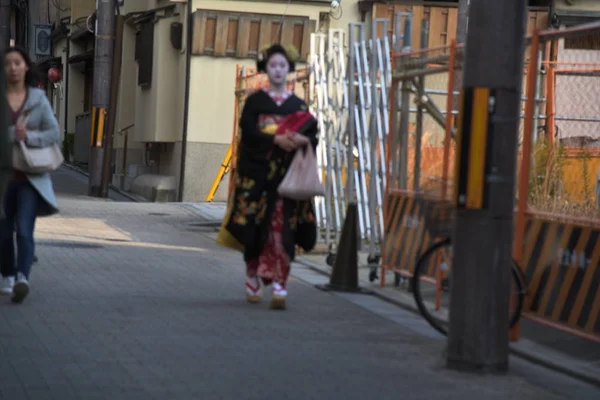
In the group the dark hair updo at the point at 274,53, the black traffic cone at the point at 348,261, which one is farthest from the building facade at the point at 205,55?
the dark hair updo at the point at 274,53

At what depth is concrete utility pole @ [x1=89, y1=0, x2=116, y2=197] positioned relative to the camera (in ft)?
77.9

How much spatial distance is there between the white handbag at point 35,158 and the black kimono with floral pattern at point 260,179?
57.0 inches

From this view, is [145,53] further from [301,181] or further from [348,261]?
[301,181]

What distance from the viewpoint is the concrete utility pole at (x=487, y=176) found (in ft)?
22.8

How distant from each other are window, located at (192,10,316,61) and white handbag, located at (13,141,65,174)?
13.7 m

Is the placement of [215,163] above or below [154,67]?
below

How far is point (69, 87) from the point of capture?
3794 cm

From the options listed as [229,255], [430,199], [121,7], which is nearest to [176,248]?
[229,255]

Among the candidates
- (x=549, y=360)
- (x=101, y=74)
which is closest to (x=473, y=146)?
(x=549, y=360)

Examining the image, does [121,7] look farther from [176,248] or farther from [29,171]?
[29,171]

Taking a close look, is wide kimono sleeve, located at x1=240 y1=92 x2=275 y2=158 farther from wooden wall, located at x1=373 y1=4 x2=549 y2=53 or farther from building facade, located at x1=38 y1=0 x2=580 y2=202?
wooden wall, located at x1=373 y1=4 x2=549 y2=53

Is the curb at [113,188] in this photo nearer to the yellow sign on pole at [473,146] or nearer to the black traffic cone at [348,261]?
the black traffic cone at [348,261]

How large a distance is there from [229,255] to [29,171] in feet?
15.6

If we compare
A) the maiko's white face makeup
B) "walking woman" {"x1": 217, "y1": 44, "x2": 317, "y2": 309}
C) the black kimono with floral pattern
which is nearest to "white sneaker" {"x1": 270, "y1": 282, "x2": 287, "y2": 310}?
"walking woman" {"x1": 217, "y1": 44, "x2": 317, "y2": 309}
